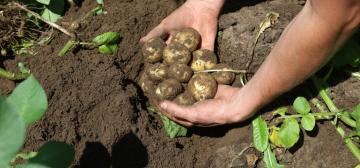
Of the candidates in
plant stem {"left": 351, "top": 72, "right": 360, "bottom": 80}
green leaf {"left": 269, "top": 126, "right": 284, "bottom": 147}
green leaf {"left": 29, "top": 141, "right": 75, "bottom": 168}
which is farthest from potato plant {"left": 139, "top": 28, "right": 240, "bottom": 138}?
green leaf {"left": 29, "top": 141, "right": 75, "bottom": 168}

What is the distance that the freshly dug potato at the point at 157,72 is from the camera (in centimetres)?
283

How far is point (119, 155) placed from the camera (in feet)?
8.14

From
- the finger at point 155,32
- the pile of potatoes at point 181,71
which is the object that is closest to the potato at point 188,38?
the pile of potatoes at point 181,71

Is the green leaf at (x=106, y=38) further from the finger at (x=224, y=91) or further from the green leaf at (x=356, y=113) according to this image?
the green leaf at (x=356, y=113)

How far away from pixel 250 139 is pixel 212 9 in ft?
2.92

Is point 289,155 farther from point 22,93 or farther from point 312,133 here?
A: point 22,93

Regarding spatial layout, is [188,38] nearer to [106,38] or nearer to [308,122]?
[106,38]

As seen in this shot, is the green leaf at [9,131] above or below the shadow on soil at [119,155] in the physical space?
above

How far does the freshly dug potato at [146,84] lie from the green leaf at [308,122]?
0.87 m

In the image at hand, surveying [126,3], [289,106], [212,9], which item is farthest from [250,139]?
[126,3]

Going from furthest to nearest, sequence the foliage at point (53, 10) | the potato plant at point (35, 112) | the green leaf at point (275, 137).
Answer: the foliage at point (53, 10) → the green leaf at point (275, 137) → the potato plant at point (35, 112)

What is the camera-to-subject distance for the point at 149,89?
2801 mm

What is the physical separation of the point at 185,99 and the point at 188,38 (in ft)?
1.28

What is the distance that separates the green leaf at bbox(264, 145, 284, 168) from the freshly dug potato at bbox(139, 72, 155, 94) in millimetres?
745
